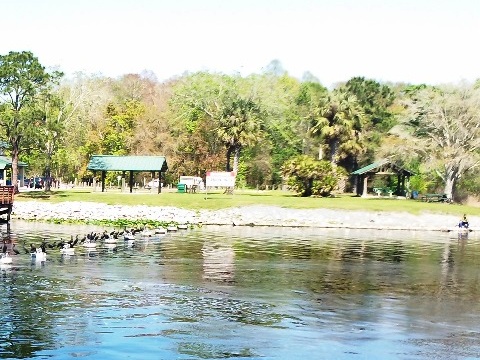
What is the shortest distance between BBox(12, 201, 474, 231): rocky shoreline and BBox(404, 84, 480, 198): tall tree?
14.8 meters

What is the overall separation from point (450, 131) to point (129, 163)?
131 ft

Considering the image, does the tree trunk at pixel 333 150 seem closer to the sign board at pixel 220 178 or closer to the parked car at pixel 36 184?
the sign board at pixel 220 178

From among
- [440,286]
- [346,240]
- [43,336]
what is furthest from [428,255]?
[43,336]

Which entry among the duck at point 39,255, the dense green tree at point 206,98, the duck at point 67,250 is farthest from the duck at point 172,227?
Result: the dense green tree at point 206,98

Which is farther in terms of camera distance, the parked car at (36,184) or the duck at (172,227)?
the parked car at (36,184)

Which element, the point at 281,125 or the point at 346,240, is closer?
the point at 346,240

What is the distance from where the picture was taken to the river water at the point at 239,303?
72.8ft

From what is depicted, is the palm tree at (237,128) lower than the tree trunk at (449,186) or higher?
higher

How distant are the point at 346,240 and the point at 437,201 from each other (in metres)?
34.3

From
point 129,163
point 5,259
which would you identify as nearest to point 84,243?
point 5,259

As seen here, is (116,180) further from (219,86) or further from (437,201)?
(437,201)

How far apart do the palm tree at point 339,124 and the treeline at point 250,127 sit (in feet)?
0.49

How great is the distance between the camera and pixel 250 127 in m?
87.6

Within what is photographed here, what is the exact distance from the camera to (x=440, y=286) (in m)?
35.2
